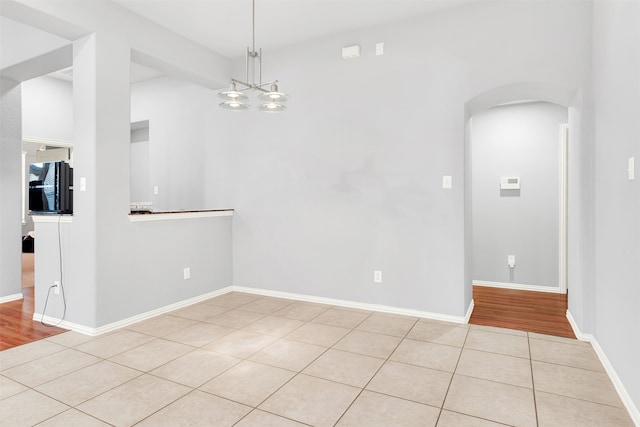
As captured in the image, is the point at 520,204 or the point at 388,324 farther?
the point at 520,204

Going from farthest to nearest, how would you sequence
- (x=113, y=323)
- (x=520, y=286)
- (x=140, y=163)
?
1. (x=140, y=163)
2. (x=520, y=286)
3. (x=113, y=323)

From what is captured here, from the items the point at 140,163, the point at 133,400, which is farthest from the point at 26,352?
the point at 140,163

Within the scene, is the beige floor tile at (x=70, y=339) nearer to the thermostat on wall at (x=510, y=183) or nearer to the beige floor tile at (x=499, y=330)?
the beige floor tile at (x=499, y=330)

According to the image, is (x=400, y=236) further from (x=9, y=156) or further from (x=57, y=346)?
(x=9, y=156)

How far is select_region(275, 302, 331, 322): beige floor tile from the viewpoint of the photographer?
12.0 feet

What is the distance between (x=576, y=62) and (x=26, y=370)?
475 cm

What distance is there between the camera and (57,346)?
2879mm

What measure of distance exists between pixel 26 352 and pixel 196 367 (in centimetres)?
140

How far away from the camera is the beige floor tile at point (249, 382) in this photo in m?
2.14

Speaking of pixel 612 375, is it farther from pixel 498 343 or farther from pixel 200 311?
pixel 200 311

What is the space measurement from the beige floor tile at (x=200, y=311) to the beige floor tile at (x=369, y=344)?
1463 mm

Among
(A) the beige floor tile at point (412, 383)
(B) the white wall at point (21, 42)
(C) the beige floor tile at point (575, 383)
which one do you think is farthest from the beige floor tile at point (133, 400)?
(B) the white wall at point (21, 42)

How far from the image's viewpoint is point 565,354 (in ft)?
8.94

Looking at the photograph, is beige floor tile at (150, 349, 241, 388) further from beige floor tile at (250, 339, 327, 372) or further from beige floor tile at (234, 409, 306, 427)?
beige floor tile at (234, 409, 306, 427)
